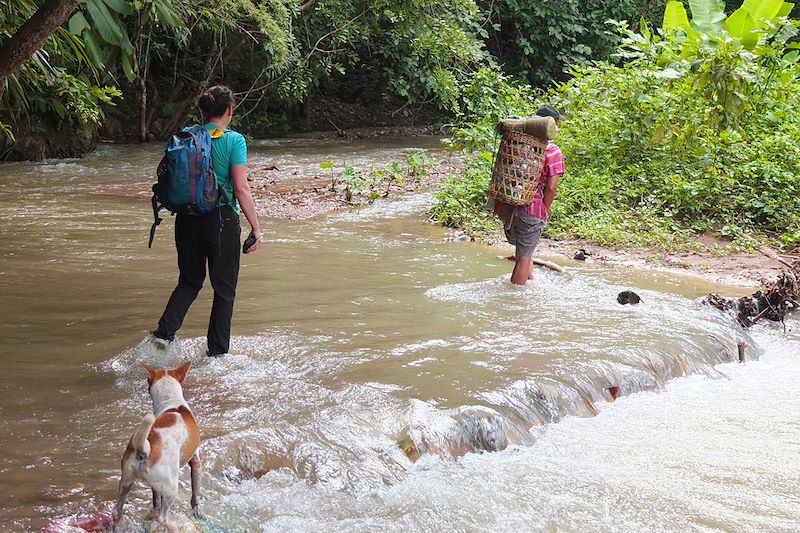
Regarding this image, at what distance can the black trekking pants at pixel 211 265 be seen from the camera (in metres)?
4.90

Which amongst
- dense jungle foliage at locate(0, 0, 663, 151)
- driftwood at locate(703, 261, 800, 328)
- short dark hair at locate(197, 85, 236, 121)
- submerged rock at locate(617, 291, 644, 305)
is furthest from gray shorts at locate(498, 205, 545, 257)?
dense jungle foliage at locate(0, 0, 663, 151)

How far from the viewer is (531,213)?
23.7 feet

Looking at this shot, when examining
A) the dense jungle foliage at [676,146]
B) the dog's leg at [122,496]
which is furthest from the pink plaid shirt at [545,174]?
the dog's leg at [122,496]

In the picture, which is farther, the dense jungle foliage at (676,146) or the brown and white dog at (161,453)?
the dense jungle foliage at (676,146)

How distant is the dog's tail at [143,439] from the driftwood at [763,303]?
5.36 metres

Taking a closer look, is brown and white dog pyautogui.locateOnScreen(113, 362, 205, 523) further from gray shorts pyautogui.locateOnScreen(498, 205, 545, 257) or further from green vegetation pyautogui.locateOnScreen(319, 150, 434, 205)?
green vegetation pyautogui.locateOnScreen(319, 150, 434, 205)

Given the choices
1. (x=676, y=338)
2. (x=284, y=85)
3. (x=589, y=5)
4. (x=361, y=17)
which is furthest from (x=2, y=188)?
(x=589, y=5)

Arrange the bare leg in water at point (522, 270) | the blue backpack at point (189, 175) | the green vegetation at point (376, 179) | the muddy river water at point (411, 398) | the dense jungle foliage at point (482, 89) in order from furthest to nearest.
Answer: the green vegetation at point (376, 179) < the dense jungle foliage at point (482, 89) < the bare leg in water at point (522, 270) < the blue backpack at point (189, 175) < the muddy river water at point (411, 398)

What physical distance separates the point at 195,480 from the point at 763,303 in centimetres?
542

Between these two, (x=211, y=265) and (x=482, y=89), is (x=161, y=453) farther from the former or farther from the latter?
(x=482, y=89)

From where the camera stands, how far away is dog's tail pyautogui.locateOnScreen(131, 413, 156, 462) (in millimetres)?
2771

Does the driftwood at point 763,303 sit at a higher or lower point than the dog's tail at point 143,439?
lower

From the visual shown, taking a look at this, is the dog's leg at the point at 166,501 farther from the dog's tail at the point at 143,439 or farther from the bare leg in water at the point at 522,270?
the bare leg in water at the point at 522,270

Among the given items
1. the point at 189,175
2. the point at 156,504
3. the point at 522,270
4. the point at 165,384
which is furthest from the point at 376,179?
the point at 156,504
